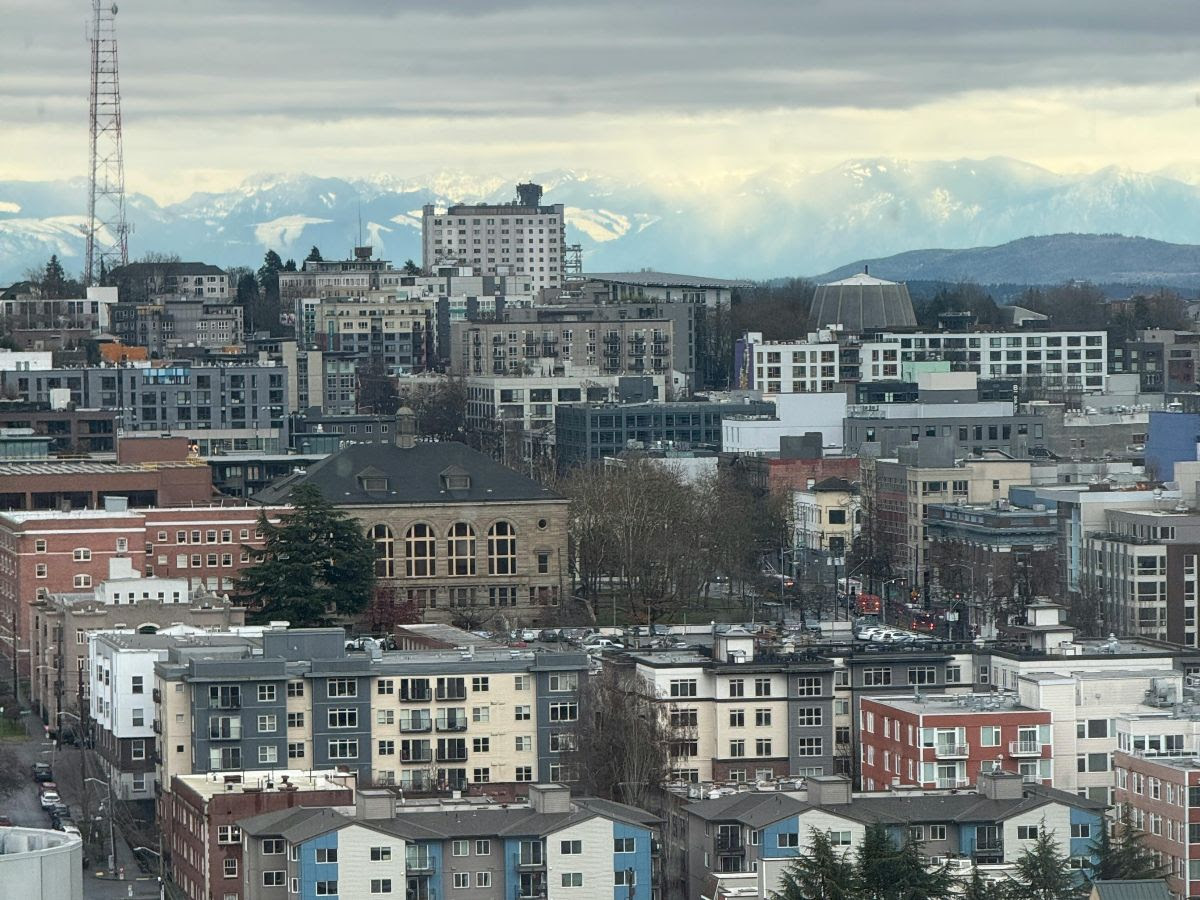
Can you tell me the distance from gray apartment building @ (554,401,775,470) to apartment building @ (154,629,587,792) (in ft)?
272

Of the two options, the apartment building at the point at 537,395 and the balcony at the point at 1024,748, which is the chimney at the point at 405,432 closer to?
the balcony at the point at 1024,748

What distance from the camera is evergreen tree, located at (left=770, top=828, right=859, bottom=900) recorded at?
204 ft

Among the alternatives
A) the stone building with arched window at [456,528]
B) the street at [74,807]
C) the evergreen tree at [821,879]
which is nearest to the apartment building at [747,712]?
the street at [74,807]

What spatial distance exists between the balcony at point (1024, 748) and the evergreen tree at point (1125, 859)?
9.43 m

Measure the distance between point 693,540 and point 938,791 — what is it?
5425 cm

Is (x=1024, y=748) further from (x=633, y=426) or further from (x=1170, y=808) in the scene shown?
(x=633, y=426)

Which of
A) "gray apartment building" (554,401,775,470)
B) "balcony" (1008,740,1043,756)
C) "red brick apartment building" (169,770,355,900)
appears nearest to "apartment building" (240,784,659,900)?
"red brick apartment building" (169,770,355,900)

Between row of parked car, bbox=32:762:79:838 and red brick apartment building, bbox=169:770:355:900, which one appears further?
row of parked car, bbox=32:762:79:838

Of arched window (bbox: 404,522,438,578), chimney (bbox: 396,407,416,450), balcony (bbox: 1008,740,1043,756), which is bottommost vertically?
balcony (bbox: 1008,740,1043,756)

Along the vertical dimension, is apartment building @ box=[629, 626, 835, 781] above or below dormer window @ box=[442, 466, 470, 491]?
below

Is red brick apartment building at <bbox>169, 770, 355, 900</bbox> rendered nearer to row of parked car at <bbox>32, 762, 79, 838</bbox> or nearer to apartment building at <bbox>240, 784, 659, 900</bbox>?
apartment building at <bbox>240, 784, 659, 900</bbox>

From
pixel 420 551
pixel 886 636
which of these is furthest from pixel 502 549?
pixel 886 636

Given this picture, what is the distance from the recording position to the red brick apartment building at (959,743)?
7869cm

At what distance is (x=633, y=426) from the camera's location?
171500 mm
